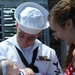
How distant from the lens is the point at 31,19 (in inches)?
114

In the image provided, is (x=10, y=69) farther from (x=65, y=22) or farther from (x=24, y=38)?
(x=24, y=38)

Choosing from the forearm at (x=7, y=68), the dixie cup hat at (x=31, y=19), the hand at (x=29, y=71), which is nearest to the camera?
the forearm at (x=7, y=68)

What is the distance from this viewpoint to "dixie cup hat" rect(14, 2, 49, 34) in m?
2.84

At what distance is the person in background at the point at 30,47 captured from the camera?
2.86 metres

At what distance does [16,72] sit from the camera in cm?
220

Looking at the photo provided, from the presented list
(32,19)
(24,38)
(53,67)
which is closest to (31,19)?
(32,19)

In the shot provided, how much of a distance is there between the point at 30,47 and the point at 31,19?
256mm

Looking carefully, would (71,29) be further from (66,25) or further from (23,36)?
(23,36)

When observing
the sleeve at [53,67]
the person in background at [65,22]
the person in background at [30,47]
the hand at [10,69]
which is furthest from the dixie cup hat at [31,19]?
the hand at [10,69]

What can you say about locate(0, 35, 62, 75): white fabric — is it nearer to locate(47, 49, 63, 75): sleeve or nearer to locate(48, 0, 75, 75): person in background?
locate(47, 49, 63, 75): sleeve

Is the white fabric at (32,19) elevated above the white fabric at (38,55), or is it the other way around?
the white fabric at (32,19)

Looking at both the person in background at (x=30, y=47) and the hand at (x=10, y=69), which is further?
the person in background at (x=30, y=47)

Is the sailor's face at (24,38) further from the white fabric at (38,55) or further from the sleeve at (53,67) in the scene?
the sleeve at (53,67)

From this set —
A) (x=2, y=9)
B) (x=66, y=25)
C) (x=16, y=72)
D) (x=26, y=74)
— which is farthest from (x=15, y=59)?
(x=2, y=9)
